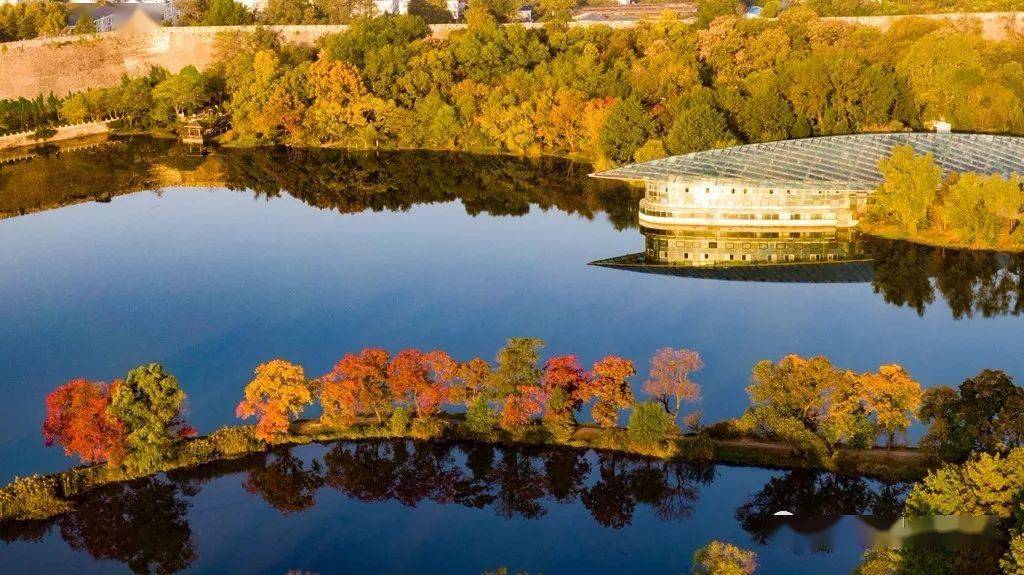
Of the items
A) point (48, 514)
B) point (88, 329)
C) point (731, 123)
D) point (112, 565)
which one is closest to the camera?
point (112, 565)

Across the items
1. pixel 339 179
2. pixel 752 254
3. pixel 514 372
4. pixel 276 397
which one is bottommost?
pixel 276 397

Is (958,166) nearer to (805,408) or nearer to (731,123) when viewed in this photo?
(731,123)

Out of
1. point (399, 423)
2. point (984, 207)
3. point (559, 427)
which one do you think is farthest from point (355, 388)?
point (984, 207)

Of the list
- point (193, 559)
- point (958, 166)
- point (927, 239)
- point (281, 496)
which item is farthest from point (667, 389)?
point (958, 166)

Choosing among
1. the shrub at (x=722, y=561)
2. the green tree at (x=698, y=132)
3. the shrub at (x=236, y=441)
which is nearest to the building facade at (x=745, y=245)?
the green tree at (x=698, y=132)

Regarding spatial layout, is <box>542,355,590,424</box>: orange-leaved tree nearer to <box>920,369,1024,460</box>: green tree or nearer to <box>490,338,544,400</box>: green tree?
<box>490,338,544,400</box>: green tree

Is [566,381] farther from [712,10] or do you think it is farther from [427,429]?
[712,10]
